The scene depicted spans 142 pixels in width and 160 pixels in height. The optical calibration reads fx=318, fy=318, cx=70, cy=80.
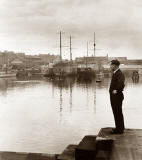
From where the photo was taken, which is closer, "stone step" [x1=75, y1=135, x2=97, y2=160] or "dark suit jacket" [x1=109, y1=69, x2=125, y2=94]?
"stone step" [x1=75, y1=135, x2=97, y2=160]

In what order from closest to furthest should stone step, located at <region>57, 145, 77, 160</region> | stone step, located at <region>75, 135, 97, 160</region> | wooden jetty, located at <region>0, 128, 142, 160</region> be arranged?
wooden jetty, located at <region>0, 128, 142, 160</region>
stone step, located at <region>75, 135, 97, 160</region>
stone step, located at <region>57, 145, 77, 160</region>

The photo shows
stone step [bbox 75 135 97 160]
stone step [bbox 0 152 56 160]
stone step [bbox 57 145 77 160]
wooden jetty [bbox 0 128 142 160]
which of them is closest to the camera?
wooden jetty [bbox 0 128 142 160]

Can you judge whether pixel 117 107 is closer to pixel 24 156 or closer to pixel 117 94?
pixel 117 94

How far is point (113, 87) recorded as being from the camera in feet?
25.3

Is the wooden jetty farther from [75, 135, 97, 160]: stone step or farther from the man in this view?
the man

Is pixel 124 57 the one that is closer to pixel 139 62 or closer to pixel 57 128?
pixel 139 62

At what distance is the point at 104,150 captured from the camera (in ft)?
20.8

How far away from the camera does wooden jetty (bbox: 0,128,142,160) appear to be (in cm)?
595

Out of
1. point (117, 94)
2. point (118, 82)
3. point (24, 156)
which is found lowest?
point (24, 156)

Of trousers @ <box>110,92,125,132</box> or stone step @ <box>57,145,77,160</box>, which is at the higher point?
trousers @ <box>110,92,125,132</box>

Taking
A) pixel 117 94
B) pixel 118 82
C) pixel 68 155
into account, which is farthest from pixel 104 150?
pixel 118 82

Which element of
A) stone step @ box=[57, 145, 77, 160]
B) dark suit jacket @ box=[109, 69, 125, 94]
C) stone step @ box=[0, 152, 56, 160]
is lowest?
stone step @ box=[0, 152, 56, 160]

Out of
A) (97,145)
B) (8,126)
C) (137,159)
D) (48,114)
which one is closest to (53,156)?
(97,145)

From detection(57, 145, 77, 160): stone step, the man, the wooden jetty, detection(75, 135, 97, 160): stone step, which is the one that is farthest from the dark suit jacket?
detection(57, 145, 77, 160): stone step
